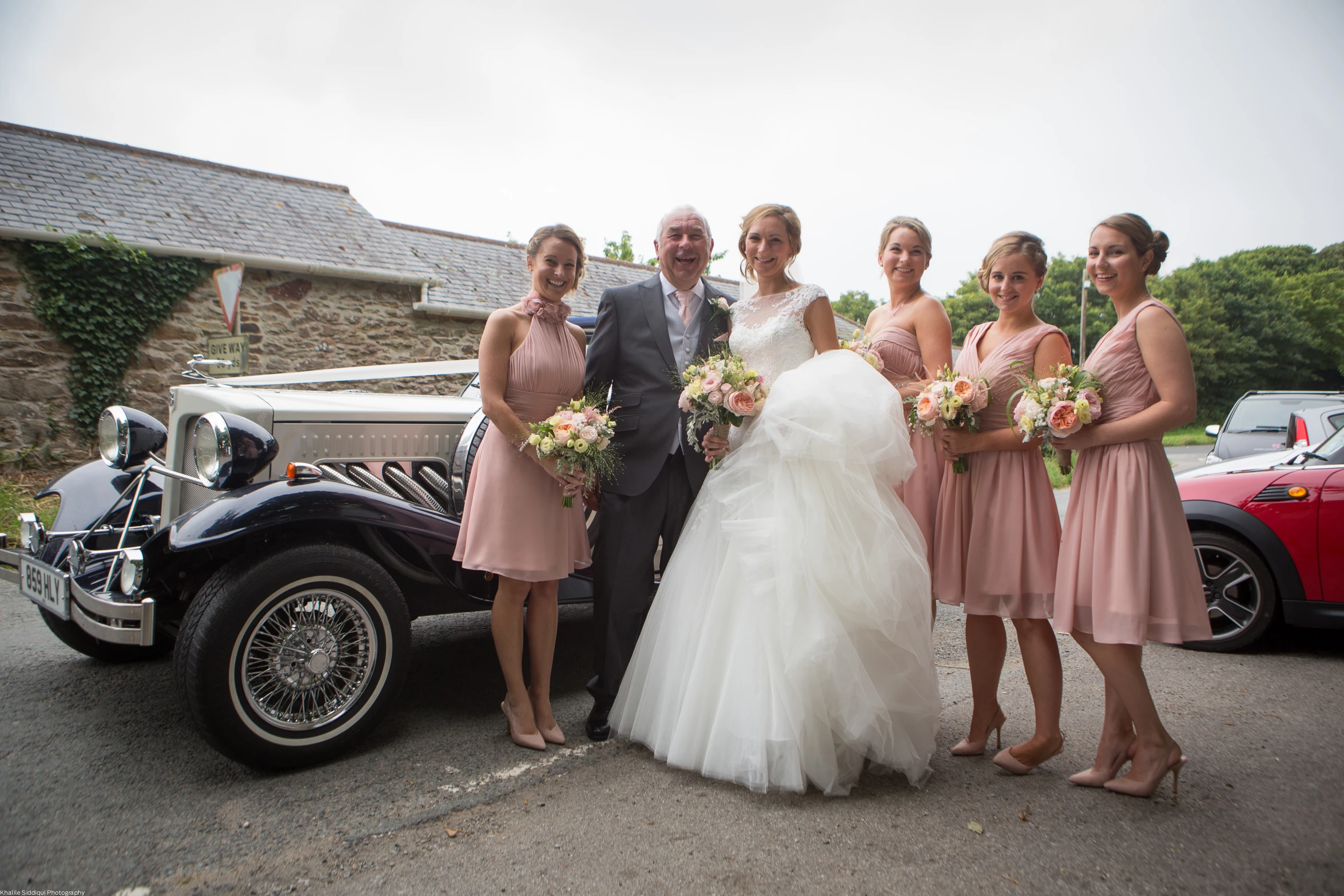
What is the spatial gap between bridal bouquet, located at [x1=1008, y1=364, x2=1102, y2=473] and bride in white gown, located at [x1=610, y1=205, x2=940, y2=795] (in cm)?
46

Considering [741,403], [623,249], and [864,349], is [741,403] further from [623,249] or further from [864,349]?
[623,249]

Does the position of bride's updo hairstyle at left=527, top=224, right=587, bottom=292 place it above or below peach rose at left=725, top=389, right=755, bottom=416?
above

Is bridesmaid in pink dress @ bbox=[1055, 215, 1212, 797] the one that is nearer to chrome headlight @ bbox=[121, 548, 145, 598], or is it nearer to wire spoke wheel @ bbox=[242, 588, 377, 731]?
wire spoke wheel @ bbox=[242, 588, 377, 731]

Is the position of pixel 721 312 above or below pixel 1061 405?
above

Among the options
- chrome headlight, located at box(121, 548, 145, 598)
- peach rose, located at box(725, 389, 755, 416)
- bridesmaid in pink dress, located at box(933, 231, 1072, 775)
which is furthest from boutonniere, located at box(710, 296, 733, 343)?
chrome headlight, located at box(121, 548, 145, 598)

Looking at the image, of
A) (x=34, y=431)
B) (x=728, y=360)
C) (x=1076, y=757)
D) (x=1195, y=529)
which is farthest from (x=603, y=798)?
(x=34, y=431)

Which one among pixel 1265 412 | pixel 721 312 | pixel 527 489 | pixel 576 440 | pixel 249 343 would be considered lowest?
pixel 527 489

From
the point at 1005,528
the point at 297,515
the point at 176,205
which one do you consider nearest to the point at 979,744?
the point at 1005,528

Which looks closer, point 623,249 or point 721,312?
point 721,312

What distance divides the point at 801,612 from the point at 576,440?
A: 1092mm

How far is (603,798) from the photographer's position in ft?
8.80

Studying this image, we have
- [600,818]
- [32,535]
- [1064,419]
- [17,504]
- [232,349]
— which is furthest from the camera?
[17,504]

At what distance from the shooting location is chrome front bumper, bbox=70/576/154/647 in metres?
2.71

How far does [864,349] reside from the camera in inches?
136
